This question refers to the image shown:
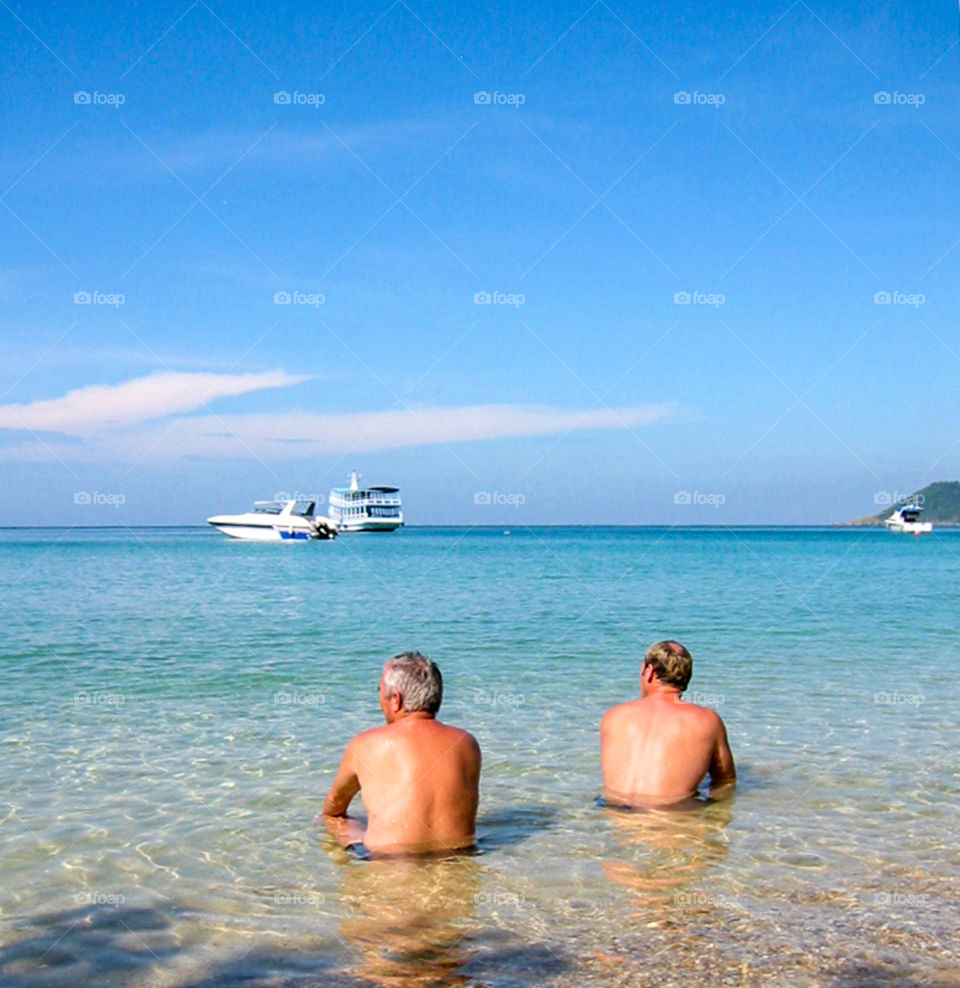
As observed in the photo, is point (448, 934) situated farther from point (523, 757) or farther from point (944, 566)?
point (944, 566)

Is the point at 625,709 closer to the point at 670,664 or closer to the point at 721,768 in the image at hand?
the point at 670,664

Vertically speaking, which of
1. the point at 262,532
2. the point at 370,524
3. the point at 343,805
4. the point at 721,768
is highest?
the point at 370,524

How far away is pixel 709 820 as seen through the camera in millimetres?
6812

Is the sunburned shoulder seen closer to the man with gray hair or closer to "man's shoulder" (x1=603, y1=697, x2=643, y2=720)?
"man's shoulder" (x1=603, y1=697, x2=643, y2=720)
